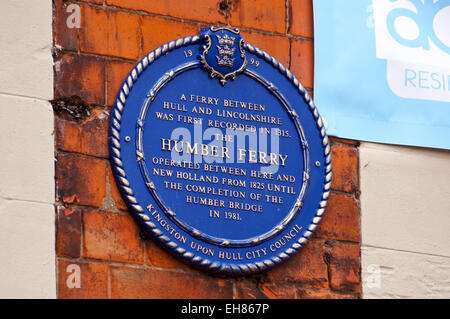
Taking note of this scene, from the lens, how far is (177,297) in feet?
13.0

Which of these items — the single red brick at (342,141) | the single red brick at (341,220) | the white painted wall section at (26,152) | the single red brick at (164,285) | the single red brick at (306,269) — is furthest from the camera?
the single red brick at (342,141)

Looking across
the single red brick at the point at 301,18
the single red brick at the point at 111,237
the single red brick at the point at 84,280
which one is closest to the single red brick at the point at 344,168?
the single red brick at the point at 301,18

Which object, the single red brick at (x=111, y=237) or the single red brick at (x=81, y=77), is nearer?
the single red brick at (x=111, y=237)

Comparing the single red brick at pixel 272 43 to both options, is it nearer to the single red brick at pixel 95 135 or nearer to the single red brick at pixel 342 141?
the single red brick at pixel 342 141

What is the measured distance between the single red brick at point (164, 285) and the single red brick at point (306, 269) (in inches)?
7.9

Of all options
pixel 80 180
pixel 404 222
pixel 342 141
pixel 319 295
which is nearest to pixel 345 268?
pixel 319 295

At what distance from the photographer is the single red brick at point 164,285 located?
3.90m

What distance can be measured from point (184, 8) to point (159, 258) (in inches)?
37.0

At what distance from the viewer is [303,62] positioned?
4.46 meters

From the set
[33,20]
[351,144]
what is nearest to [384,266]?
[351,144]

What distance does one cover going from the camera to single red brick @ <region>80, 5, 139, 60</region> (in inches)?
161

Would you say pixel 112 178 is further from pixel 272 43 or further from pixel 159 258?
pixel 272 43

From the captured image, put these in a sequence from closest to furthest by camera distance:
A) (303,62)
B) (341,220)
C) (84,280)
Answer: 1. (84,280)
2. (341,220)
3. (303,62)

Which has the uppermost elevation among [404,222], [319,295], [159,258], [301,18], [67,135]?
[301,18]
